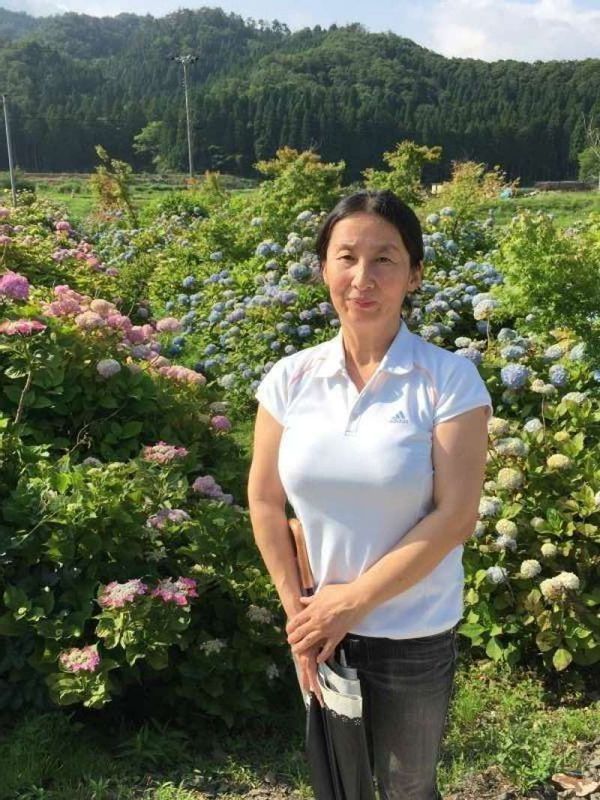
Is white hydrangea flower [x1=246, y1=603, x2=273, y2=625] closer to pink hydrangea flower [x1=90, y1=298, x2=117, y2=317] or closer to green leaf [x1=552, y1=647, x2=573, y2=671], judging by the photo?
green leaf [x1=552, y1=647, x2=573, y2=671]

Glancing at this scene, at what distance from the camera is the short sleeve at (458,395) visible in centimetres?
151

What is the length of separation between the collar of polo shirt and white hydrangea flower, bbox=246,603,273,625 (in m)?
1.25

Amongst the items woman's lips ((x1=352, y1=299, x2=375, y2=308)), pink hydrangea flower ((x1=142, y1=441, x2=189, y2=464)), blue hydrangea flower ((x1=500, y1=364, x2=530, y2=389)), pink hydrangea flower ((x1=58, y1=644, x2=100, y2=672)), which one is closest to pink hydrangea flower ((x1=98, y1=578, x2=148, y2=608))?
pink hydrangea flower ((x1=58, y1=644, x2=100, y2=672))

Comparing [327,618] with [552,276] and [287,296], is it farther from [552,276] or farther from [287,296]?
[287,296]

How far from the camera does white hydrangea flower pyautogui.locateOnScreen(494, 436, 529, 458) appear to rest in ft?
10.5

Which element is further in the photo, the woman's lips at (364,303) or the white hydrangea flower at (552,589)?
the white hydrangea flower at (552,589)

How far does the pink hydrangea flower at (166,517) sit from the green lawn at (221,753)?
0.62 meters

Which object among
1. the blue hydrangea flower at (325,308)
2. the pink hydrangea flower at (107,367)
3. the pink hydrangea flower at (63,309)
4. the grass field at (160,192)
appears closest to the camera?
the pink hydrangea flower at (107,367)

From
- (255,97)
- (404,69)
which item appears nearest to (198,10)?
(404,69)

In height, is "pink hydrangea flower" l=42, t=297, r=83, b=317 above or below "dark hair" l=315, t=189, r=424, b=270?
below

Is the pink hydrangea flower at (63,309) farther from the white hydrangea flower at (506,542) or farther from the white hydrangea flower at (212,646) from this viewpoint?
the white hydrangea flower at (506,542)

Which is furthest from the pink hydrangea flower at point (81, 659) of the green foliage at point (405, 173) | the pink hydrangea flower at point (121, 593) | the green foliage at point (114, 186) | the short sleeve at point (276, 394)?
the green foliage at point (114, 186)

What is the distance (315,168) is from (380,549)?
864 cm

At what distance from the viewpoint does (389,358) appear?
1608 millimetres
